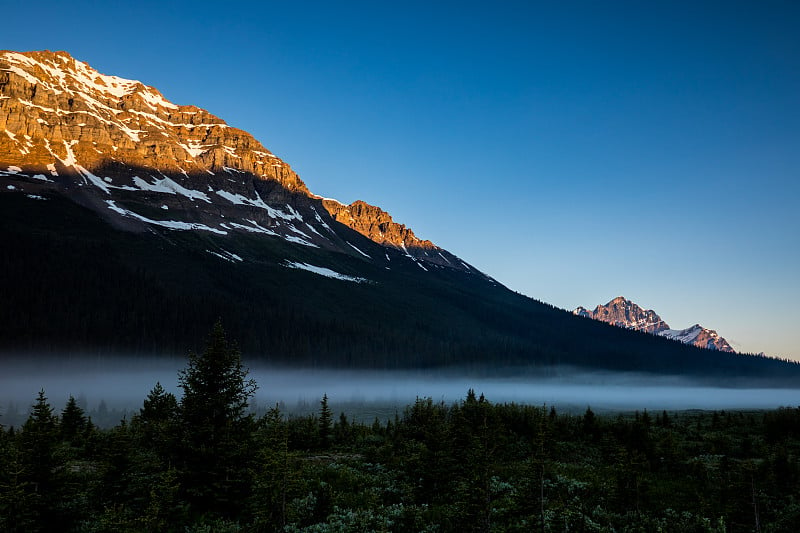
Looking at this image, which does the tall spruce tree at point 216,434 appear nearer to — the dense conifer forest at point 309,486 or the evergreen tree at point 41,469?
the dense conifer forest at point 309,486

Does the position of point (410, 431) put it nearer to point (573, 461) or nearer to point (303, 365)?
point (573, 461)

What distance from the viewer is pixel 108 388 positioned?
126 m

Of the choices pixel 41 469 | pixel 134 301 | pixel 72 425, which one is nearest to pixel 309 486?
pixel 41 469

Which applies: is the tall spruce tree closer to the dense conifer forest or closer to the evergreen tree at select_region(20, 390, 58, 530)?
the dense conifer forest

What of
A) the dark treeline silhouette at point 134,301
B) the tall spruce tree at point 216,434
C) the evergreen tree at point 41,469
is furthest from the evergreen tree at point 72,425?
the dark treeline silhouette at point 134,301

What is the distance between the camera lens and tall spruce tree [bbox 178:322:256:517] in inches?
649

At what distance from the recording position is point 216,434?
1675cm

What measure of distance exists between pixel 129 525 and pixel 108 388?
5389 inches

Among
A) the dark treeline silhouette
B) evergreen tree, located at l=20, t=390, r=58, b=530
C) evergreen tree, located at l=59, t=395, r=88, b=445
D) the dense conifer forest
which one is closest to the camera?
→ evergreen tree, located at l=20, t=390, r=58, b=530

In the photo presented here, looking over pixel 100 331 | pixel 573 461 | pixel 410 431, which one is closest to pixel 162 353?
pixel 100 331

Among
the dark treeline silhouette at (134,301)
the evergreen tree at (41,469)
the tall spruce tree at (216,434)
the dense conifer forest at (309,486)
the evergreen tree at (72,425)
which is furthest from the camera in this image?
the dark treeline silhouette at (134,301)

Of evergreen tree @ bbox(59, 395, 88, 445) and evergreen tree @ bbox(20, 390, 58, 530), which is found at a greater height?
evergreen tree @ bbox(20, 390, 58, 530)

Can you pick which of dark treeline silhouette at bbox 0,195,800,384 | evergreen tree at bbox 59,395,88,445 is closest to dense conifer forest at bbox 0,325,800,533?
evergreen tree at bbox 59,395,88,445

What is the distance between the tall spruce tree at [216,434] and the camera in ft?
54.1
